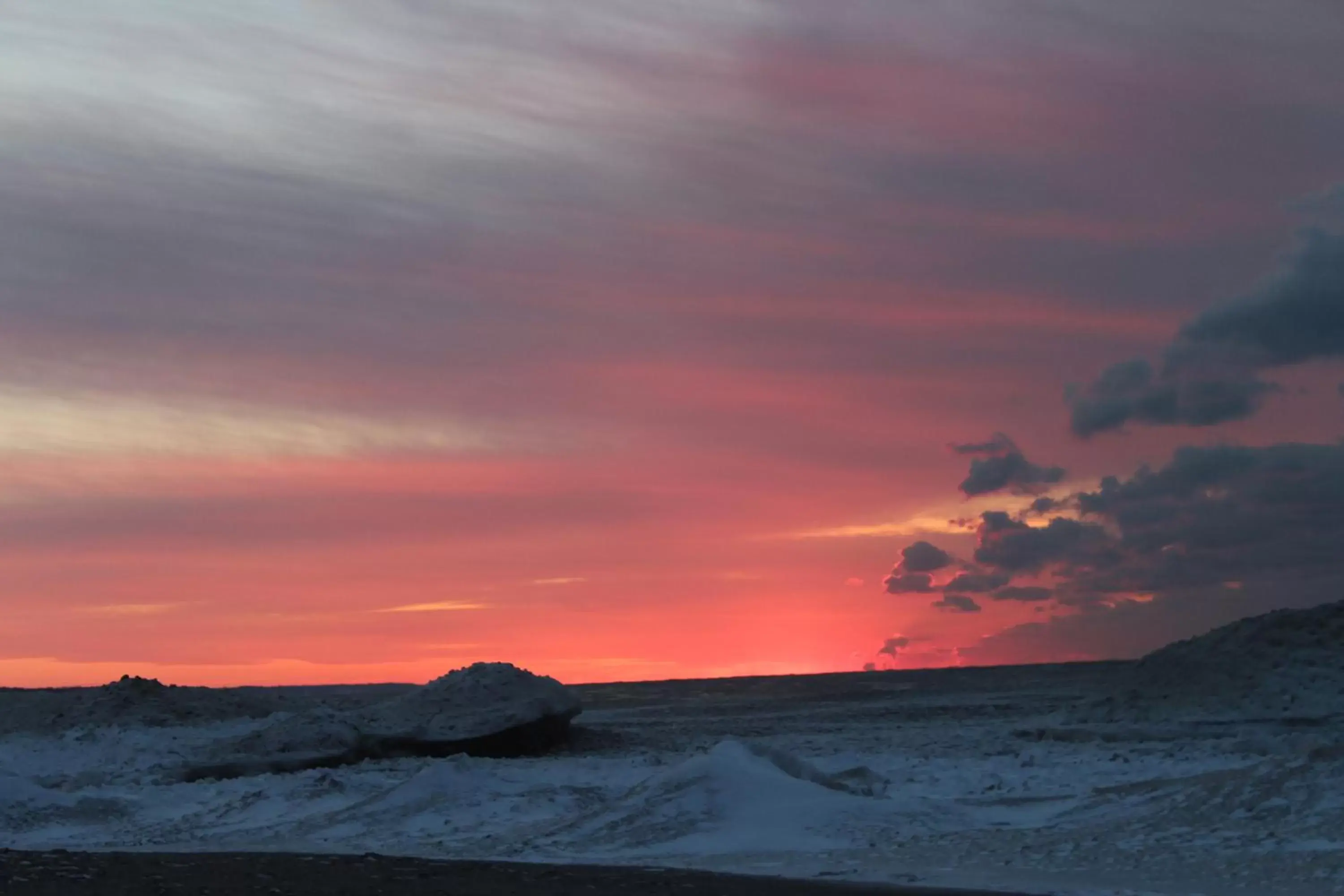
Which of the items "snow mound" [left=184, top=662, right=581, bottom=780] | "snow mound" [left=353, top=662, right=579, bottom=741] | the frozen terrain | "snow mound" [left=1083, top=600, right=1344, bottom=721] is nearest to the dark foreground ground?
the frozen terrain

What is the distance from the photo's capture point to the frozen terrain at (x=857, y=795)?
13805mm

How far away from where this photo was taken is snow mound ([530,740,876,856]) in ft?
49.4

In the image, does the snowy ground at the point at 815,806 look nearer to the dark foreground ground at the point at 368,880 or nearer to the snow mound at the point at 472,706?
the dark foreground ground at the point at 368,880

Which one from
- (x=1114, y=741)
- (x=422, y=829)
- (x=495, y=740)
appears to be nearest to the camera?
(x=422, y=829)

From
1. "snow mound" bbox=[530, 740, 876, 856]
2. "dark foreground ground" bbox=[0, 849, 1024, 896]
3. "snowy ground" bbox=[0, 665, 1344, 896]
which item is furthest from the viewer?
"snow mound" bbox=[530, 740, 876, 856]

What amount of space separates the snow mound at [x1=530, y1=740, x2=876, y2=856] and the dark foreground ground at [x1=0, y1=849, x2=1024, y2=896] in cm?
158

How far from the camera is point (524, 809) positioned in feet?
57.9

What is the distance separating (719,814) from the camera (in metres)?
15.9

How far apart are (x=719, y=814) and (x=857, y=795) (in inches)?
94.5

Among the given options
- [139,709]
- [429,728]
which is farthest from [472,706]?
[139,709]

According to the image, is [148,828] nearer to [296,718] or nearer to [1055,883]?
[296,718]

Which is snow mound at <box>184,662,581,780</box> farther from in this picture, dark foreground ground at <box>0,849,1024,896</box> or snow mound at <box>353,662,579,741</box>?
dark foreground ground at <box>0,849,1024,896</box>

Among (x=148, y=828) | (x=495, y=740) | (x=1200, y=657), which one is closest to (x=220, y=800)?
(x=148, y=828)

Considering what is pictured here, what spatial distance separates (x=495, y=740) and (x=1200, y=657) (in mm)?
14061
